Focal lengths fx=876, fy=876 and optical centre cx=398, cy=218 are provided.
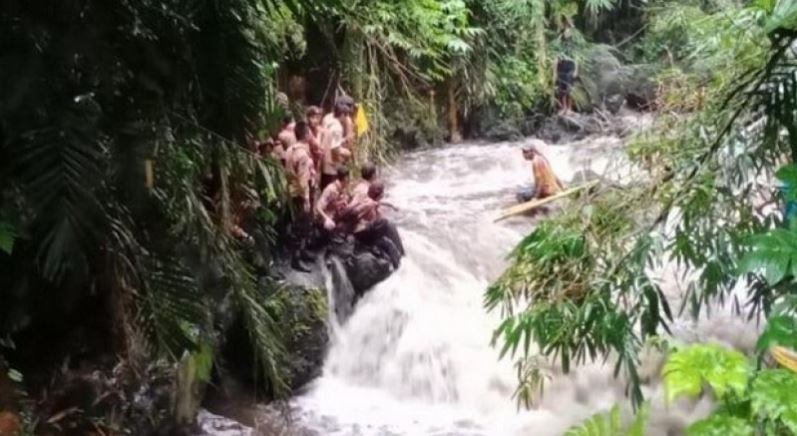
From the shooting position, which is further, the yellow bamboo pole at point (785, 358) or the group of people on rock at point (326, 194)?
the group of people on rock at point (326, 194)

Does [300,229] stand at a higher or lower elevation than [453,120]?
lower

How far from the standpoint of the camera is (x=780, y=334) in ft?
4.80

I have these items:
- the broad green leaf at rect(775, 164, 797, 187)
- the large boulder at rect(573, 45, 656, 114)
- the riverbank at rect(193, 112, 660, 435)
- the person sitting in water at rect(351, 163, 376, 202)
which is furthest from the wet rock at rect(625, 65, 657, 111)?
the broad green leaf at rect(775, 164, 797, 187)

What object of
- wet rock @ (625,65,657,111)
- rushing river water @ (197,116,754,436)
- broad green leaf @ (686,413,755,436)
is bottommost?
rushing river water @ (197,116,754,436)

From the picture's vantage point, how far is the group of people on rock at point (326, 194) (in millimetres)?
5977

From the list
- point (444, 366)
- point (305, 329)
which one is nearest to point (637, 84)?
point (444, 366)

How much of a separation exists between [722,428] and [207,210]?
2.12 meters

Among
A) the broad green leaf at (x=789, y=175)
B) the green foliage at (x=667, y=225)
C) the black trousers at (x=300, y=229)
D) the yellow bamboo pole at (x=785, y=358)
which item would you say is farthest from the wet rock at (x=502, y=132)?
the broad green leaf at (x=789, y=175)

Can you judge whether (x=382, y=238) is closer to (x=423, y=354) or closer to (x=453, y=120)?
(x=423, y=354)

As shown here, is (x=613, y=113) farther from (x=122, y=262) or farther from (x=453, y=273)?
(x=122, y=262)

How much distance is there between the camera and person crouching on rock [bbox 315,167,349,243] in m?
6.19

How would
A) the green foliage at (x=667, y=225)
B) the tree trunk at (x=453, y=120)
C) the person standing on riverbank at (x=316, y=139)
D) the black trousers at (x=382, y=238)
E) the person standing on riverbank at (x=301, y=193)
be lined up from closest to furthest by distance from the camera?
the green foliage at (x=667, y=225) < the person standing on riverbank at (x=301, y=193) < the person standing on riverbank at (x=316, y=139) < the black trousers at (x=382, y=238) < the tree trunk at (x=453, y=120)

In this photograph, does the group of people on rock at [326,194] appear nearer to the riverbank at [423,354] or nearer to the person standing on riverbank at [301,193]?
the person standing on riverbank at [301,193]

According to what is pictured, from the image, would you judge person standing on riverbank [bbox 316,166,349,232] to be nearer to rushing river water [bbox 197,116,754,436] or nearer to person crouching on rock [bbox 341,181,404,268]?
person crouching on rock [bbox 341,181,404,268]
